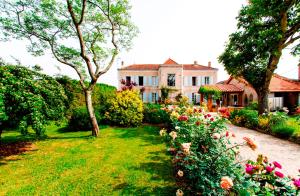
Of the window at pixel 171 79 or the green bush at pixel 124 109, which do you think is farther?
the window at pixel 171 79

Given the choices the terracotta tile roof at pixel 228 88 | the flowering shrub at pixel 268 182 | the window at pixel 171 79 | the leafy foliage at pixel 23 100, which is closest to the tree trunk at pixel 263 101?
the flowering shrub at pixel 268 182

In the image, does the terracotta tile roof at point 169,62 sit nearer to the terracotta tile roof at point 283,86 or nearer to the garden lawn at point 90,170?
the terracotta tile roof at point 283,86

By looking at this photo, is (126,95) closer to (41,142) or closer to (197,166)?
(41,142)

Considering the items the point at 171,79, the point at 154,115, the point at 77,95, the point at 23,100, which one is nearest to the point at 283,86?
the point at 171,79

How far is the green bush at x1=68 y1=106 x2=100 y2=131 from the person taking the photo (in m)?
11.6

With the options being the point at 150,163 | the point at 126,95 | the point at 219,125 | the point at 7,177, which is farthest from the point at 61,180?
the point at 126,95

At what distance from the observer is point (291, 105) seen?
21.6 m

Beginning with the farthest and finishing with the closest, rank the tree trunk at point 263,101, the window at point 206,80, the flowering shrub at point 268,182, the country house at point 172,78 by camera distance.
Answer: the window at point 206,80
the country house at point 172,78
the tree trunk at point 263,101
the flowering shrub at point 268,182

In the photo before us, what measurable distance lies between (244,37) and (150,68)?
2122cm

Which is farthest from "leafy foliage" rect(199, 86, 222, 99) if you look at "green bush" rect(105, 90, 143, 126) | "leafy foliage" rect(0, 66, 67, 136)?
"leafy foliage" rect(0, 66, 67, 136)

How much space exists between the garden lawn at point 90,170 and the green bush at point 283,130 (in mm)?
6114

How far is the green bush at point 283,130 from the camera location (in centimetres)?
862

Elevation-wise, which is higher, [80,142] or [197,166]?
[197,166]

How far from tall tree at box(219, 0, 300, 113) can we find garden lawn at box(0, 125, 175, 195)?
988 cm
